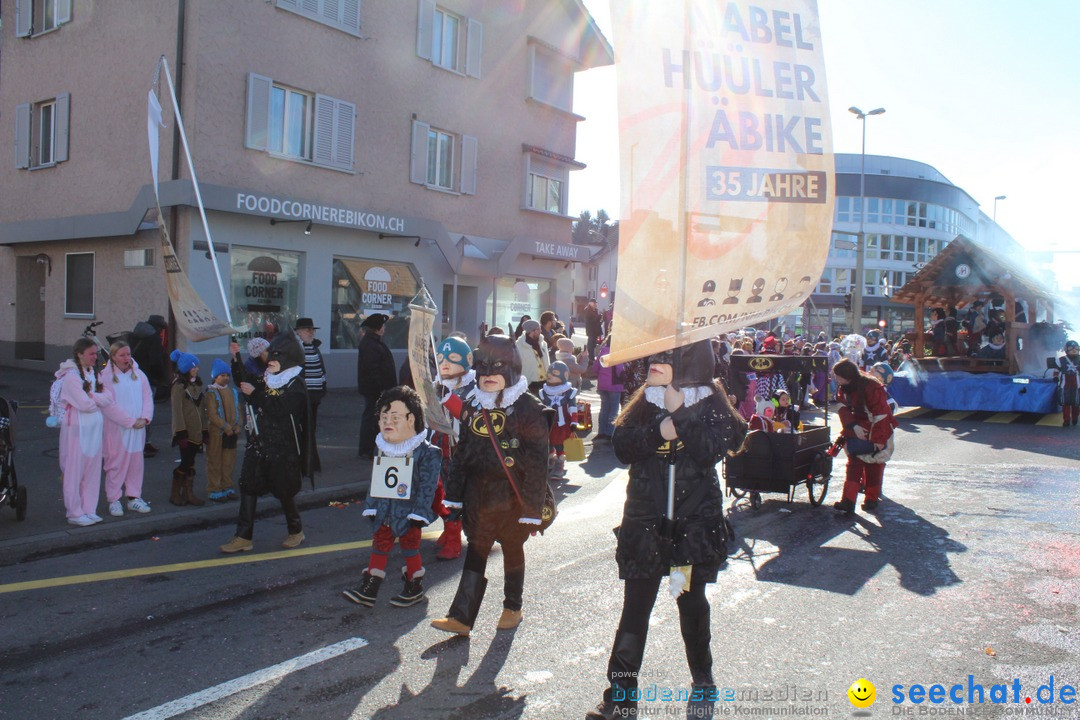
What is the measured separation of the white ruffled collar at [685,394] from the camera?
3723mm

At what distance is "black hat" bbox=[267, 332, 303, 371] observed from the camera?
247 inches

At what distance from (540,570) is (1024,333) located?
57.3 feet

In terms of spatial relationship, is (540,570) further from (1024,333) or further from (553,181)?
(553,181)

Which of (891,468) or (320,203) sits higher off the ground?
(320,203)

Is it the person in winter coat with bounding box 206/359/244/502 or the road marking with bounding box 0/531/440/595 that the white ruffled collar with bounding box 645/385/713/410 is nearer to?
the road marking with bounding box 0/531/440/595

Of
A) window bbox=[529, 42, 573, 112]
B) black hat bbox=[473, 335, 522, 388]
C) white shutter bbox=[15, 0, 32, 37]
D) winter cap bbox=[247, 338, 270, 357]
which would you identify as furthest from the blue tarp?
white shutter bbox=[15, 0, 32, 37]

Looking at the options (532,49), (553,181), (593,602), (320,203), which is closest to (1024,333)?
(553,181)

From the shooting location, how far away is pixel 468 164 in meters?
20.5

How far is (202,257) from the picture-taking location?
14.8 m

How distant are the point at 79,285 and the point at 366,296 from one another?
6.03 m

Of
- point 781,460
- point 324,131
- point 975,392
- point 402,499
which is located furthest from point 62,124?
point 975,392

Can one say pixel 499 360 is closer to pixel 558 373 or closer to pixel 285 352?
pixel 285 352

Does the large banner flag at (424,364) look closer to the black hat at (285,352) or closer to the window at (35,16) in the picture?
the black hat at (285,352)

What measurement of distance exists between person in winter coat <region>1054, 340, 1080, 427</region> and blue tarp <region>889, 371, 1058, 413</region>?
0.53 m
